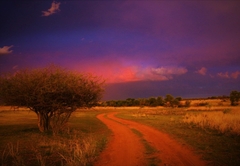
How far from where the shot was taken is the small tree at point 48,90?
669 inches

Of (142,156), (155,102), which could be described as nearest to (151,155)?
(142,156)

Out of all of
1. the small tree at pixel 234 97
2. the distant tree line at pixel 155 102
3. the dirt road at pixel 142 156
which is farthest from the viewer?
the distant tree line at pixel 155 102

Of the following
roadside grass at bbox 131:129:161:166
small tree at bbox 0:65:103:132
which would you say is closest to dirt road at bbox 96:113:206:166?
roadside grass at bbox 131:129:161:166

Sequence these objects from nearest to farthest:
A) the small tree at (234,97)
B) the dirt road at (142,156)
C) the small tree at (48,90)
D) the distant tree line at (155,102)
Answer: the dirt road at (142,156), the small tree at (48,90), the small tree at (234,97), the distant tree line at (155,102)

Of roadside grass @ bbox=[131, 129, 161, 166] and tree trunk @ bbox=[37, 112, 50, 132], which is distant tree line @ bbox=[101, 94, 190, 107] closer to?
tree trunk @ bbox=[37, 112, 50, 132]

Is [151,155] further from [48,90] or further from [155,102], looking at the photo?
[155,102]

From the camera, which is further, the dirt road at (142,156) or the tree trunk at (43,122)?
the tree trunk at (43,122)

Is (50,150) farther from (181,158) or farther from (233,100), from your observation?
(233,100)

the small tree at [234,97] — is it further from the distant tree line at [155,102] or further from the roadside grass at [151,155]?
the roadside grass at [151,155]

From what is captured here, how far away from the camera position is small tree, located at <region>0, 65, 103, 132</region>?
17.0 m

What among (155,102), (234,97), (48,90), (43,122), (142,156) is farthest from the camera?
(155,102)

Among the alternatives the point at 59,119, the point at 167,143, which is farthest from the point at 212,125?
the point at 59,119

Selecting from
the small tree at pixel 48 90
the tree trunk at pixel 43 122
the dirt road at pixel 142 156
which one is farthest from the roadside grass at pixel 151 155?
the tree trunk at pixel 43 122

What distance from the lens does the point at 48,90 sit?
16438 millimetres
